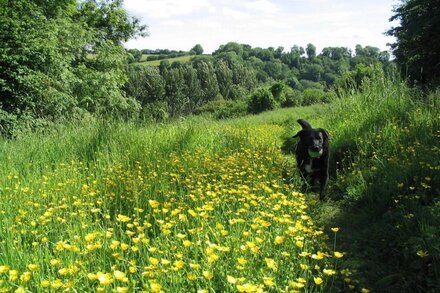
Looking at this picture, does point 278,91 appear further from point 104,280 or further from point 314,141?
point 104,280

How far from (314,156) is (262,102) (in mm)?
49394

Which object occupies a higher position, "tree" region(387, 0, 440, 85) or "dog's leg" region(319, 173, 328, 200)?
"tree" region(387, 0, 440, 85)

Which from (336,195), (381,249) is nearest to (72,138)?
(336,195)

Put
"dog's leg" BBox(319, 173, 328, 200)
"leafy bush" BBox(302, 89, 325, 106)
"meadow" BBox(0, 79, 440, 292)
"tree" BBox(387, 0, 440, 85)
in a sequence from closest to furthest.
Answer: "meadow" BBox(0, 79, 440, 292)
"dog's leg" BBox(319, 173, 328, 200)
"tree" BBox(387, 0, 440, 85)
"leafy bush" BBox(302, 89, 325, 106)

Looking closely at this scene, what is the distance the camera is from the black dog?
16.4 feet

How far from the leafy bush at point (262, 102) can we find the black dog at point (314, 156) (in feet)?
154

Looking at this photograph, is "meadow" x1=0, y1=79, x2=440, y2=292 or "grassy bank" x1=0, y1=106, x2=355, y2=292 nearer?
"grassy bank" x1=0, y1=106, x2=355, y2=292

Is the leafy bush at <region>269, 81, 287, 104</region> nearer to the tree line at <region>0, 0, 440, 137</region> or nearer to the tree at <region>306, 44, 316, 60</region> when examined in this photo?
the tree line at <region>0, 0, 440, 137</region>

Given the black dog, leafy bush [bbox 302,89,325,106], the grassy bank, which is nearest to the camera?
the grassy bank

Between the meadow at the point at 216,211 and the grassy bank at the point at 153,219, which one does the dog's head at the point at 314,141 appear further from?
the grassy bank at the point at 153,219


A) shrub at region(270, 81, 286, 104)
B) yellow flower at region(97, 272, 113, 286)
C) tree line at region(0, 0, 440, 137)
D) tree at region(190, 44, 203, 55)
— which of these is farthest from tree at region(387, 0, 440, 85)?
tree at region(190, 44, 203, 55)

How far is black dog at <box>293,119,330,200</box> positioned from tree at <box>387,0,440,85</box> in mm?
7741

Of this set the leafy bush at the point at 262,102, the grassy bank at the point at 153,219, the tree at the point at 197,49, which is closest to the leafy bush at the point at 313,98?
the leafy bush at the point at 262,102

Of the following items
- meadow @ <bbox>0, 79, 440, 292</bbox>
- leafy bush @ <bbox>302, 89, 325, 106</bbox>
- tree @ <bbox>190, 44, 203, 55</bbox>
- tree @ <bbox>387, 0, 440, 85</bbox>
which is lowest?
meadow @ <bbox>0, 79, 440, 292</bbox>
